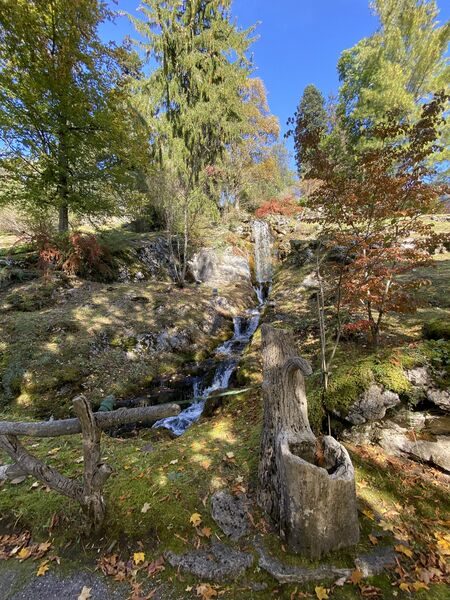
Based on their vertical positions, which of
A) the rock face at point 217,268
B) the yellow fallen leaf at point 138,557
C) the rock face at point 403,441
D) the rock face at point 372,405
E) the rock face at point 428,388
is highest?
the rock face at point 217,268

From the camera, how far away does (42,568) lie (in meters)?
2.32

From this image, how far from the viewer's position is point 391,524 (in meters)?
2.46

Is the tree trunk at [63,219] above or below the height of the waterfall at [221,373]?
above

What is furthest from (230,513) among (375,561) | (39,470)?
(39,470)

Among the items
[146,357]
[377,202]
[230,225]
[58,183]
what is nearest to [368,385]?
[377,202]

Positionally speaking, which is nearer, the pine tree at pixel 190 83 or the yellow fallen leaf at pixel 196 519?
the yellow fallen leaf at pixel 196 519

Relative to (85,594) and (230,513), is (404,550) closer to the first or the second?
(230,513)

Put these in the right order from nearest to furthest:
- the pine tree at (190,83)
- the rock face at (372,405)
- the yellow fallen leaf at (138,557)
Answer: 1. the yellow fallen leaf at (138,557)
2. the rock face at (372,405)
3. the pine tree at (190,83)

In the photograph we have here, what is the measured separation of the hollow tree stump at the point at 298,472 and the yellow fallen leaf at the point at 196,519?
0.62 metres

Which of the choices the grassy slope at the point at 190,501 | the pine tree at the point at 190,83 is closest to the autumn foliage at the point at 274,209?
the pine tree at the point at 190,83

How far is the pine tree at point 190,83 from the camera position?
29.9 ft

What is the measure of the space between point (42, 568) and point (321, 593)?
2.33 metres

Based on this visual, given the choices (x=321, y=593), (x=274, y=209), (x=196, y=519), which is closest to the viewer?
(x=321, y=593)

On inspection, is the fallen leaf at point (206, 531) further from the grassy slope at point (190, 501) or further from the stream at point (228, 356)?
the stream at point (228, 356)
